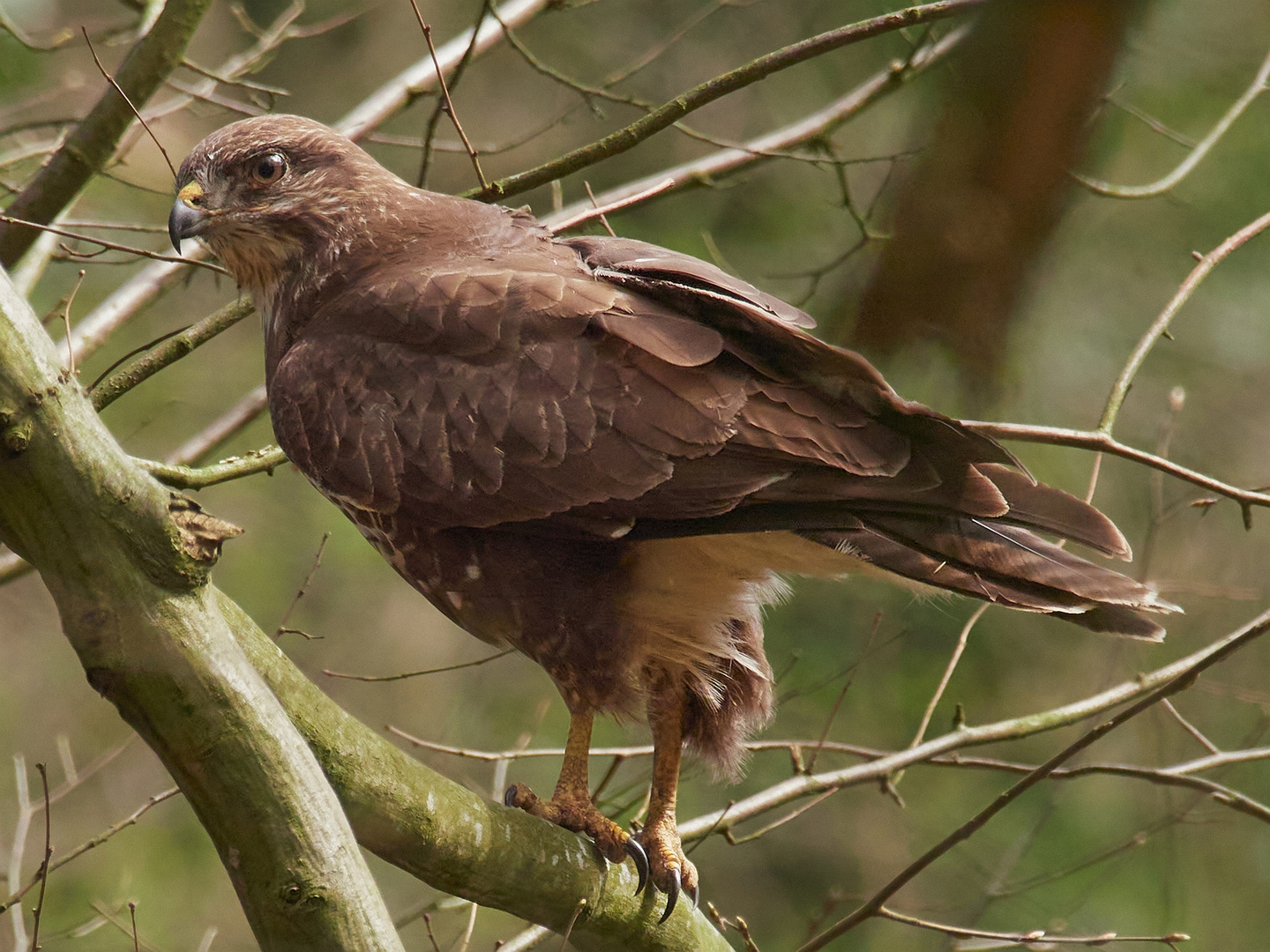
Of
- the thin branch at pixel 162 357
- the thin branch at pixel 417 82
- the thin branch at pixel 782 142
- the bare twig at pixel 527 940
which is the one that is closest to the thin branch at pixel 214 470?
the thin branch at pixel 162 357

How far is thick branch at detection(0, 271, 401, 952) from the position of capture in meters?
1.72

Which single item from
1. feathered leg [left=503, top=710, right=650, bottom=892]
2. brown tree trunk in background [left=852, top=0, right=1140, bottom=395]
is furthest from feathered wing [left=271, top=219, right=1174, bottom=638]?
brown tree trunk in background [left=852, top=0, right=1140, bottom=395]

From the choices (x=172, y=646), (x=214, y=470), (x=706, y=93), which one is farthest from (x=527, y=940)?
(x=706, y=93)

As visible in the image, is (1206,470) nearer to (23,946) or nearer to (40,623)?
(23,946)

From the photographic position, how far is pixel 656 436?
110 inches

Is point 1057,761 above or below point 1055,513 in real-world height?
below

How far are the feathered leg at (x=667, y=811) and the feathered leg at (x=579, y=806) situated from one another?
0.24 feet

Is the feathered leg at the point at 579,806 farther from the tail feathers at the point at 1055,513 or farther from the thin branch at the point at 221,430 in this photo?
the thin branch at the point at 221,430

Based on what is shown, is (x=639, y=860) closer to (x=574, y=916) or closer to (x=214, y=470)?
(x=574, y=916)

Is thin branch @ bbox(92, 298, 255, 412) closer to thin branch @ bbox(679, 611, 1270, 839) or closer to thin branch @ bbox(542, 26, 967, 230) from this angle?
thin branch @ bbox(542, 26, 967, 230)

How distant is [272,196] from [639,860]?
1.95m

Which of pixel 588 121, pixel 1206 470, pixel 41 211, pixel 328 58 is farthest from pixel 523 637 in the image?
pixel 328 58

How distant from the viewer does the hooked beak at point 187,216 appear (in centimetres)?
337

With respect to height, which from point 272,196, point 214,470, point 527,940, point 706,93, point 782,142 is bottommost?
point 527,940
